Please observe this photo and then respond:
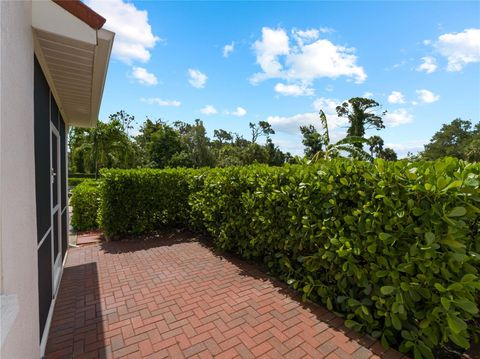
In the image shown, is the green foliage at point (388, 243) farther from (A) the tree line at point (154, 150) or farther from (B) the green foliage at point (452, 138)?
(B) the green foliage at point (452, 138)

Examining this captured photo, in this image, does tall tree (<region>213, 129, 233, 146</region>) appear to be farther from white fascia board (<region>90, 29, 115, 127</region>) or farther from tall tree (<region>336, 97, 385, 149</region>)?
white fascia board (<region>90, 29, 115, 127</region>)

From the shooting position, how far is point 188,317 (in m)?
3.33

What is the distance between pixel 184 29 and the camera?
6664mm

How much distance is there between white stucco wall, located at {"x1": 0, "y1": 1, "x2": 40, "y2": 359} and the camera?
4.39ft

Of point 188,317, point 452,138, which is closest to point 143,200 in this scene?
point 188,317

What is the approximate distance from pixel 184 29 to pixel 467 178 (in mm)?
7044

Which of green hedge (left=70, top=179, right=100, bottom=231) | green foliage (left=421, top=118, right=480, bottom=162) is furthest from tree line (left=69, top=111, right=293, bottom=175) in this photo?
green foliage (left=421, top=118, right=480, bottom=162)

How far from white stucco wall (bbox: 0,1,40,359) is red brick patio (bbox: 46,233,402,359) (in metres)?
1.13

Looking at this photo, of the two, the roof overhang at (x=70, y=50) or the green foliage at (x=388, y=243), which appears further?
the green foliage at (x=388, y=243)

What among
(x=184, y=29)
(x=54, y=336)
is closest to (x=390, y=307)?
(x=54, y=336)

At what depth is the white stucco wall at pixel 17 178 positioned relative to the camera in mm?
1338

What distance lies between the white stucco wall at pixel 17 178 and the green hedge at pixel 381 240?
3190mm

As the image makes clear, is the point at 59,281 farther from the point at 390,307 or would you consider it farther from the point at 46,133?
the point at 390,307

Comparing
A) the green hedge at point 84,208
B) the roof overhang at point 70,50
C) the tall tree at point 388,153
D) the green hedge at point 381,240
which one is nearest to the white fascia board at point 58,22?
the roof overhang at point 70,50
